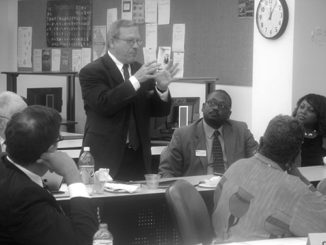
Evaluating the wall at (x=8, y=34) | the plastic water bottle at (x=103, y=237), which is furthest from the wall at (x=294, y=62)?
the wall at (x=8, y=34)

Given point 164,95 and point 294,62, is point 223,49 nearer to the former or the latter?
point 294,62

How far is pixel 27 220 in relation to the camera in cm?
208

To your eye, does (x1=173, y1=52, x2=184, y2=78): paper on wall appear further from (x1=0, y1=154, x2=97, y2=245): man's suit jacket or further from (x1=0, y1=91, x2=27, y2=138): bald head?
(x1=0, y1=154, x2=97, y2=245): man's suit jacket

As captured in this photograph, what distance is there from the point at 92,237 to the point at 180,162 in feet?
6.58

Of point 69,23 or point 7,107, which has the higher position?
point 69,23

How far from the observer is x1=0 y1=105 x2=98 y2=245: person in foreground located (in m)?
2.08

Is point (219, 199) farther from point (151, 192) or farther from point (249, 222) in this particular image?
point (151, 192)

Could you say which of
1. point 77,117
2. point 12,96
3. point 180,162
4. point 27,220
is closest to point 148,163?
point 180,162

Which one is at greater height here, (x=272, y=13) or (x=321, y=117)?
(x=272, y=13)

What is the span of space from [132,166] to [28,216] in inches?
77.5

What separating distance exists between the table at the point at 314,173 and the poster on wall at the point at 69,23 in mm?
4599

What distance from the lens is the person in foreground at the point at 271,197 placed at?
252 cm

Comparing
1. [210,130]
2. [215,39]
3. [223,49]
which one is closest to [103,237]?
[210,130]

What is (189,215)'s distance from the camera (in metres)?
2.82
